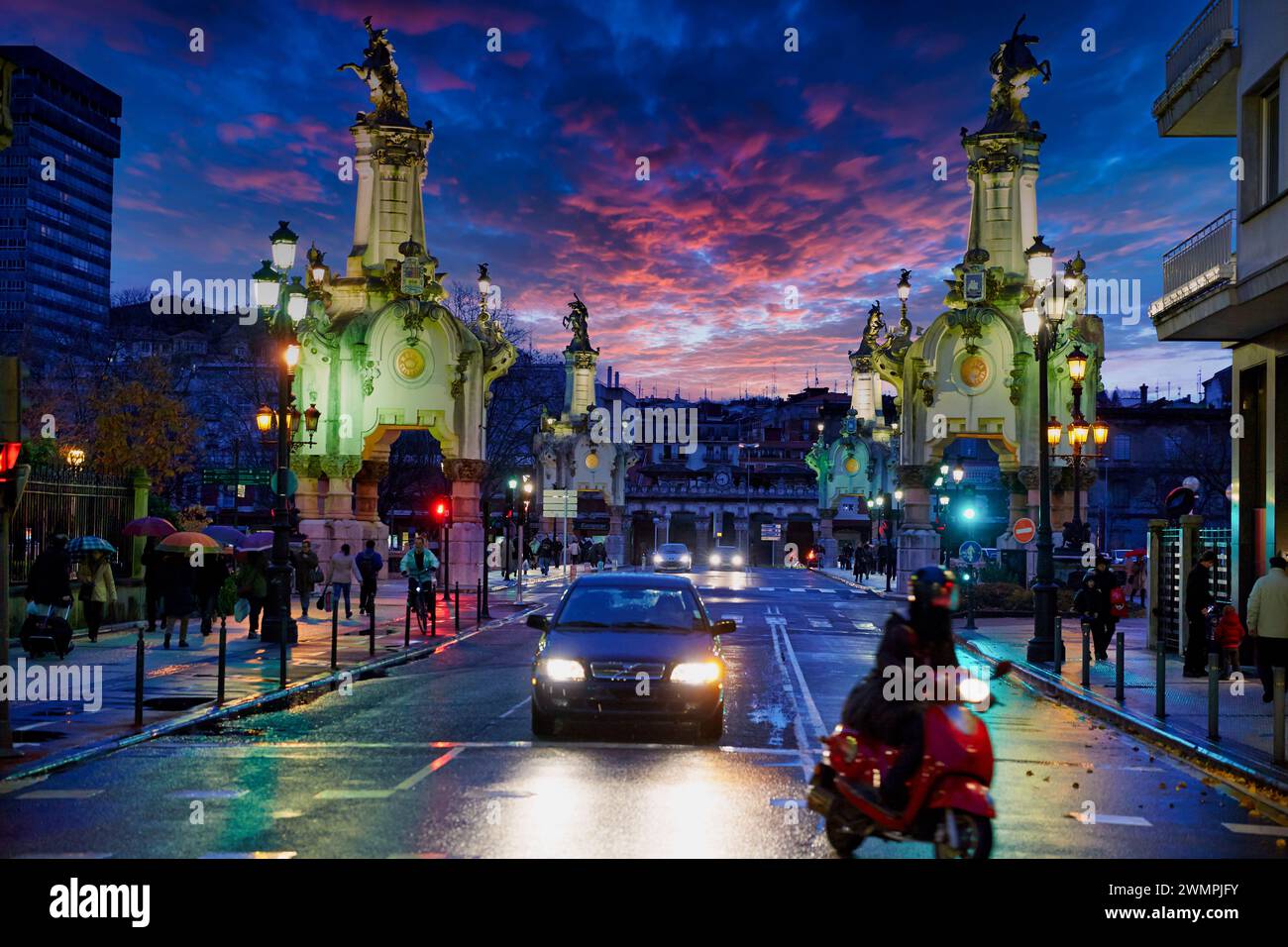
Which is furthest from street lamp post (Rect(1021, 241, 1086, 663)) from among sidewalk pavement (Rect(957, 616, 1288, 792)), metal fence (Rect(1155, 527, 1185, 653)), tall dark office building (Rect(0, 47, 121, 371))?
tall dark office building (Rect(0, 47, 121, 371))

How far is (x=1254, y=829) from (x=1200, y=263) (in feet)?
47.0

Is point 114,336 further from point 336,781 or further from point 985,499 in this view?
point 336,781

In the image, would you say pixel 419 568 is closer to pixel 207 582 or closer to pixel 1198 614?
pixel 207 582

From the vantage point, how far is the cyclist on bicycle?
1095 inches

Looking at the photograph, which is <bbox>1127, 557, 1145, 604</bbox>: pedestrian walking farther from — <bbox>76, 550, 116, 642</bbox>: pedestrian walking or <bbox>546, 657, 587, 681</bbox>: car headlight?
<bbox>546, 657, 587, 681</bbox>: car headlight

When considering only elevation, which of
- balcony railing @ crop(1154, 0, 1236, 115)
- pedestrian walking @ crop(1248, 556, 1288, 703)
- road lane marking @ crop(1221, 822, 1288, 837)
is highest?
balcony railing @ crop(1154, 0, 1236, 115)

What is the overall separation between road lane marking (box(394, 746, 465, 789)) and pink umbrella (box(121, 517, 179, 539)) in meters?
15.4

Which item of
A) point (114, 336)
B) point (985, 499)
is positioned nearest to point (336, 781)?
point (114, 336)

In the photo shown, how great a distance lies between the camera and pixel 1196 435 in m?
91.0

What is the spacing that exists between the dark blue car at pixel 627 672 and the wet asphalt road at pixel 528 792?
0.35m

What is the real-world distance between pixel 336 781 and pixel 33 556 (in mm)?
15681

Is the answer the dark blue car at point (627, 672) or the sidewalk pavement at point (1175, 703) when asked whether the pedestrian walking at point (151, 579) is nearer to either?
the dark blue car at point (627, 672)

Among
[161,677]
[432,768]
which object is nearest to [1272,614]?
[432,768]

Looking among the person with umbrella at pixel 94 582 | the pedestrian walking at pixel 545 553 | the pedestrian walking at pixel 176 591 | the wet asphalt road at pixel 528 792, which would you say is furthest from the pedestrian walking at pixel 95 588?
the pedestrian walking at pixel 545 553
